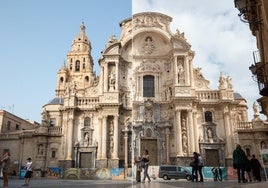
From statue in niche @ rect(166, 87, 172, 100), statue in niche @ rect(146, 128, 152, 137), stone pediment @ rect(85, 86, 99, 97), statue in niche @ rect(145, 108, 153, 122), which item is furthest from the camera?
stone pediment @ rect(85, 86, 99, 97)

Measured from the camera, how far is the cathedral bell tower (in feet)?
172

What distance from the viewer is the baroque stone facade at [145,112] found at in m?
28.2

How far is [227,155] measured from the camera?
27547 mm

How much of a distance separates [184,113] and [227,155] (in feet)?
18.3

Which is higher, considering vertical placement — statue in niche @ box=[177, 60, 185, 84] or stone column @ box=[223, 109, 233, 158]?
statue in niche @ box=[177, 60, 185, 84]

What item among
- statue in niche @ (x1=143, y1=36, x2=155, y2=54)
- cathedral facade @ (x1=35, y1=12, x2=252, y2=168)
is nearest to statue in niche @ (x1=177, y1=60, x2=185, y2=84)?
cathedral facade @ (x1=35, y1=12, x2=252, y2=168)

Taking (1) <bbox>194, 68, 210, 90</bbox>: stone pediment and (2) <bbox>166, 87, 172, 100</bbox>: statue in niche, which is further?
(1) <bbox>194, 68, 210, 90</bbox>: stone pediment

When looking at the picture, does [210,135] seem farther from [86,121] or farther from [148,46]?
[86,121]

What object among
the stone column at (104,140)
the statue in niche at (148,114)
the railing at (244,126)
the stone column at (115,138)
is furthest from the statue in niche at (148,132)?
the railing at (244,126)

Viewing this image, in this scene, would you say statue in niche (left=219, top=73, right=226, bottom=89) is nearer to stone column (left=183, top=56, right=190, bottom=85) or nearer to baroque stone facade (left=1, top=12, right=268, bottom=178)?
baroque stone facade (left=1, top=12, right=268, bottom=178)

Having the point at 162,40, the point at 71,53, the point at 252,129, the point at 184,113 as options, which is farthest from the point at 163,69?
the point at 71,53

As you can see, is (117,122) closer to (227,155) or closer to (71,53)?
(227,155)

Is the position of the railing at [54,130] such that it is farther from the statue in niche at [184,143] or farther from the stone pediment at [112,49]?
the statue in niche at [184,143]

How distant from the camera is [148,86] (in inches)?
1232
